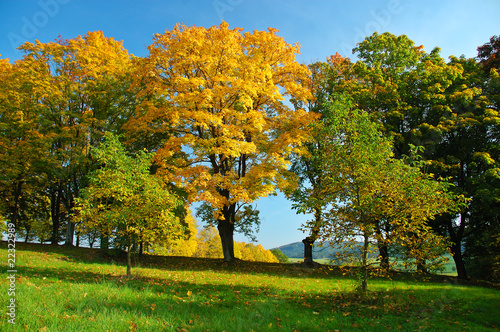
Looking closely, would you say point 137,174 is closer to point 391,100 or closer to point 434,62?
point 391,100

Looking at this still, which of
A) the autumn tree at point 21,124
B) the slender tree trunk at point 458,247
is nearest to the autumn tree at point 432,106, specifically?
the slender tree trunk at point 458,247

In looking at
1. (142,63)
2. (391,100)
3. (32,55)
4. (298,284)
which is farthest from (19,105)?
(391,100)

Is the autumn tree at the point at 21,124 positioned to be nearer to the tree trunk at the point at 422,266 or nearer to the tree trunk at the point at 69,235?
the tree trunk at the point at 69,235

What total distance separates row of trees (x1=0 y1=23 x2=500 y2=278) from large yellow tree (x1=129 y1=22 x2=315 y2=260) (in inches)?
3.6

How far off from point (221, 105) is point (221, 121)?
2120 millimetres

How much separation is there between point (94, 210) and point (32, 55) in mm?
17739

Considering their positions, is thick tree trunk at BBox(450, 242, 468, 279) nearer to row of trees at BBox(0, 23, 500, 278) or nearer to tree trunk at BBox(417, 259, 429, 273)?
row of trees at BBox(0, 23, 500, 278)

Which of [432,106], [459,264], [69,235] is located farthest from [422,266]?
[69,235]

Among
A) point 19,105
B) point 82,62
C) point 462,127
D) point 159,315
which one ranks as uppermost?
point 82,62

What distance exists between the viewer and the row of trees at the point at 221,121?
1548 centimetres

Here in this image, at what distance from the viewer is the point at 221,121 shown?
16156mm

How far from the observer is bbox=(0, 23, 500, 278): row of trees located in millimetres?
15484

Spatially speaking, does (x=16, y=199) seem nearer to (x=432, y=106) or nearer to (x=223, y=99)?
(x=223, y=99)

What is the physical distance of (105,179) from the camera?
34.9 feet
